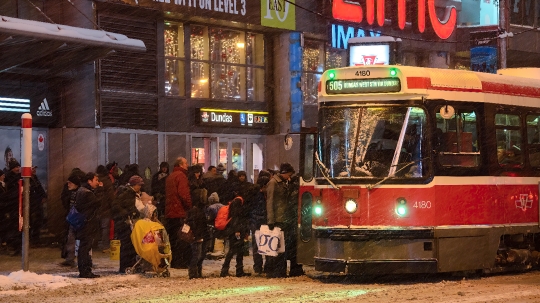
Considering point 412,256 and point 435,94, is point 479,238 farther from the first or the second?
point 435,94

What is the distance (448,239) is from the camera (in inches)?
546

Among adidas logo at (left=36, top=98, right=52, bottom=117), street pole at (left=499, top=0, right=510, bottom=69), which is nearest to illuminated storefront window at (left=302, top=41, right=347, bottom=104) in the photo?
street pole at (left=499, top=0, right=510, bottom=69)

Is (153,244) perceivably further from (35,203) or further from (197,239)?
(35,203)

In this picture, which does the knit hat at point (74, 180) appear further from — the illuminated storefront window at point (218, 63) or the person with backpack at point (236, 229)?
the illuminated storefront window at point (218, 63)

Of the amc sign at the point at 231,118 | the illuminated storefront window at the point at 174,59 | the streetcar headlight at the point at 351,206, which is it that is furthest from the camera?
the amc sign at the point at 231,118

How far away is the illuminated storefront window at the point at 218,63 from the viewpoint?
25.4 metres

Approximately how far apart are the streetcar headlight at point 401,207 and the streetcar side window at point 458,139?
82 centimetres

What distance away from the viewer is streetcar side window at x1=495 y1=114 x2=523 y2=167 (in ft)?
49.2

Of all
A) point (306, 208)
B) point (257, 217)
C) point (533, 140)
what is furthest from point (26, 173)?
point (533, 140)

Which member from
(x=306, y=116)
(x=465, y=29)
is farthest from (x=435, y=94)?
(x=465, y=29)

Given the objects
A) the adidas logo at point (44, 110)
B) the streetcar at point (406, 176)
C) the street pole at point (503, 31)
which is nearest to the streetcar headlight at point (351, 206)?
the streetcar at point (406, 176)

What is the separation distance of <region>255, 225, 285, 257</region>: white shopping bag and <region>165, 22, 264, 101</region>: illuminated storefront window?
10641mm

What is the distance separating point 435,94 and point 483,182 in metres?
1.51

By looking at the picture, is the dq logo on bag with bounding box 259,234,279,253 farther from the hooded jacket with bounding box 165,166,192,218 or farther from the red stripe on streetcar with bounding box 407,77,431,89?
the red stripe on streetcar with bounding box 407,77,431,89
